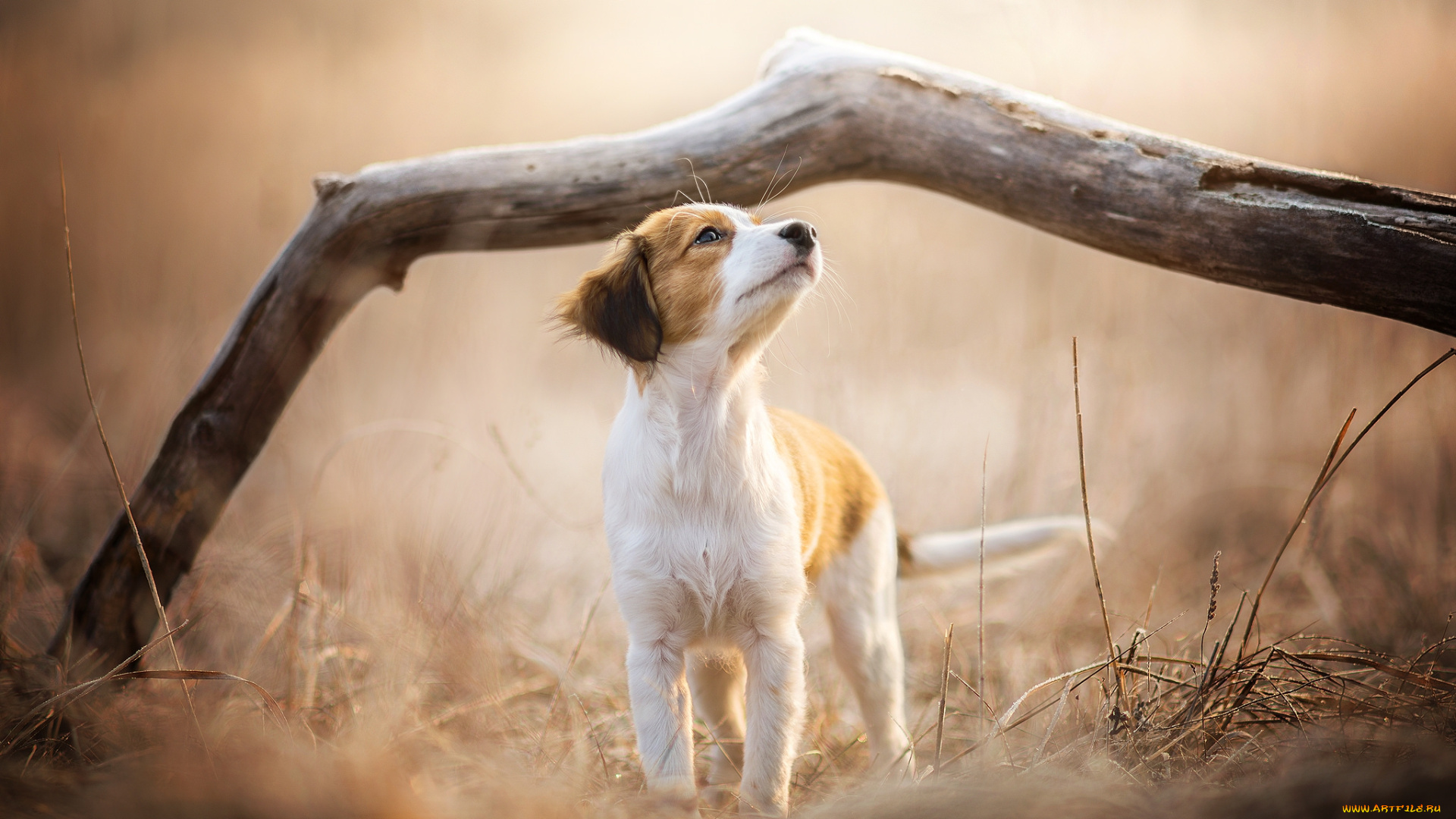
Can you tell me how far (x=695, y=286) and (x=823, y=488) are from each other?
86 centimetres

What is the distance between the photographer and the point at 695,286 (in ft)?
7.20

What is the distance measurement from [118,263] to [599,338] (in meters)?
4.83

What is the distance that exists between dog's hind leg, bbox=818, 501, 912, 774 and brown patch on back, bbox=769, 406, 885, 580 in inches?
2.4

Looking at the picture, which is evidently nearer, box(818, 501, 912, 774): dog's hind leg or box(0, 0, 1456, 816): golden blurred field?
box(818, 501, 912, 774): dog's hind leg

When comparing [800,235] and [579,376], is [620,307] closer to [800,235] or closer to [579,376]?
→ [800,235]

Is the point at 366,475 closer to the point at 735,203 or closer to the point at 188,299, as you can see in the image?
the point at 188,299

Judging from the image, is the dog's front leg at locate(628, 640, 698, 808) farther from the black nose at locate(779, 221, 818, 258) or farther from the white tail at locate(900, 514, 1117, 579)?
the white tail at locate(900, 514, 1117, 579)

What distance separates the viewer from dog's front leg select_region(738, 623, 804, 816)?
2045 mm

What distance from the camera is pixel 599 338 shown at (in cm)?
220

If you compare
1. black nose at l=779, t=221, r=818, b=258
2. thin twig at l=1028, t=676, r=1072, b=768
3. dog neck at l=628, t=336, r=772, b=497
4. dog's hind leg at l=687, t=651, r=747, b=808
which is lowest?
dog's hind leg at l=687, t=651, r=747, b=808

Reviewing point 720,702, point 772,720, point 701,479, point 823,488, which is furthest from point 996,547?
point 701,479

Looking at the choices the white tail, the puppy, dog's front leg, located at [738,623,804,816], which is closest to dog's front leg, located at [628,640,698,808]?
the puppy

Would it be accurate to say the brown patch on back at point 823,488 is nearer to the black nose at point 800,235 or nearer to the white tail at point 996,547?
the white tail at point 996,547

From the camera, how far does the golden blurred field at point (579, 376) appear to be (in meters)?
3.04
